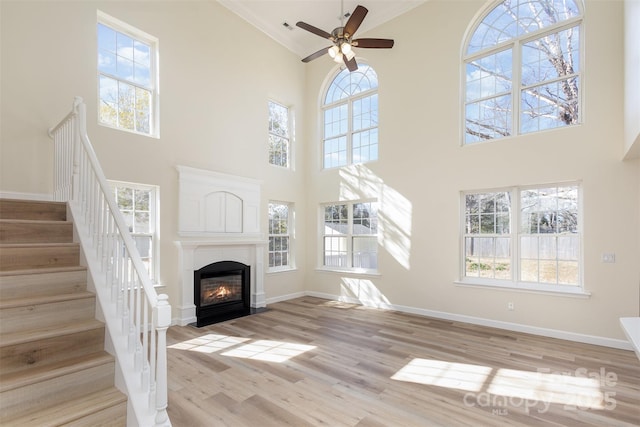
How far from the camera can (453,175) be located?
208 inches

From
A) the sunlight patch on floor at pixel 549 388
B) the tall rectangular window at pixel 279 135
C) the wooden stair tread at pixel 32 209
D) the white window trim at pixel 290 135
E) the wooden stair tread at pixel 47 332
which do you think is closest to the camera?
the wooden stair tread at pixel 47 332

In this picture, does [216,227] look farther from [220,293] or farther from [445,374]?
[445,374]

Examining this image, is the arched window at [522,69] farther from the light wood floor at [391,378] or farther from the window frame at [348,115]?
the light wood floor at [391,378]

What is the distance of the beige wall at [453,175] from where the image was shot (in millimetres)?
4020

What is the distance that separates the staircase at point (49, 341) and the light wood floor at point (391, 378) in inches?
27.3

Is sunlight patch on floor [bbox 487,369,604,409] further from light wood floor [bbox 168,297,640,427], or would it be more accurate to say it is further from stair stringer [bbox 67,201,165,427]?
stair stringer [bbox 67,201,165,427]

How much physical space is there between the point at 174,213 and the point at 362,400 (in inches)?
150

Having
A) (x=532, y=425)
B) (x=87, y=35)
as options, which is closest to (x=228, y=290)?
(x=87, y=35)

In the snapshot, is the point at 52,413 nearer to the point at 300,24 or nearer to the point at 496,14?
the point at 300,24

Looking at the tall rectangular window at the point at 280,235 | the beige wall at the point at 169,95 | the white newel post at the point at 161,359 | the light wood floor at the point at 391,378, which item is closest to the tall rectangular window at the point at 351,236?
the beige wall at the point at 169,95

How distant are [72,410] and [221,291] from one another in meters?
3.66

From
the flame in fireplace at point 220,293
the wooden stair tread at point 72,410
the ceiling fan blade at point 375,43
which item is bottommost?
the flame in fireplace at point 220,293

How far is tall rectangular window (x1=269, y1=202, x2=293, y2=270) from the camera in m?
6.68

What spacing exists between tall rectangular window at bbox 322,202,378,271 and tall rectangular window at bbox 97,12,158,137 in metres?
3.79
